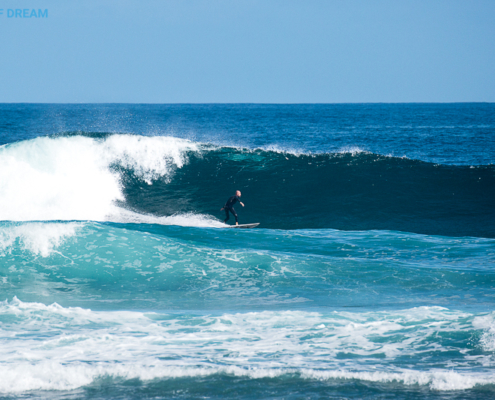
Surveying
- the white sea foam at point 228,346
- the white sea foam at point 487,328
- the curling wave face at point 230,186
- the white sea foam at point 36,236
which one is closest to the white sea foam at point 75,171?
the curling wave face at point 230,186

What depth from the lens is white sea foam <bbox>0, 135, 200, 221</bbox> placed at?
16.9 meters

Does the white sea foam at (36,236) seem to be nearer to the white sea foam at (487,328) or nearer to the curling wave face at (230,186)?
the curling wave face at (230,186)

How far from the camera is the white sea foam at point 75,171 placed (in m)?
16.9

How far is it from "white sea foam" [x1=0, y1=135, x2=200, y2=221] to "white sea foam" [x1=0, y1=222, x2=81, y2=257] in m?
4.18

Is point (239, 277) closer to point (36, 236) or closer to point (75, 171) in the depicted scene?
point (36, 236)

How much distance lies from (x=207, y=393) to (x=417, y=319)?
348 cm

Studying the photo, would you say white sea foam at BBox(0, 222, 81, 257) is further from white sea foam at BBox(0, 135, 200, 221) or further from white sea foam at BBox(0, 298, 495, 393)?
white sea foam at BBox(0, 135, 200, 221)

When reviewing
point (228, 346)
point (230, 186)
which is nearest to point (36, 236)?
point (228, 346)

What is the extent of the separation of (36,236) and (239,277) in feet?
16.8

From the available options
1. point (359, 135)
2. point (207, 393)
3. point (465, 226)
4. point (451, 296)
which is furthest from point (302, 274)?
point (359, 135)

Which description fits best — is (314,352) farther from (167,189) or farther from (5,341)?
(167,189)

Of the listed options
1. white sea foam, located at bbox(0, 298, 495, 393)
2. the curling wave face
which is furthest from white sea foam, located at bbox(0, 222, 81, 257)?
the curling wave face

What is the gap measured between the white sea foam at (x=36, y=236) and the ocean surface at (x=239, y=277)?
0.04 m

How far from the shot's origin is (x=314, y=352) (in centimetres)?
586
